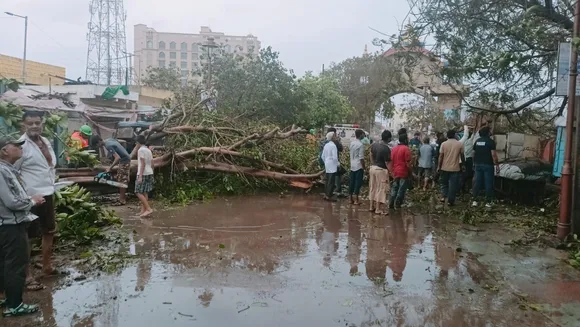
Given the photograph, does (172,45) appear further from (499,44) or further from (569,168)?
(569,168)

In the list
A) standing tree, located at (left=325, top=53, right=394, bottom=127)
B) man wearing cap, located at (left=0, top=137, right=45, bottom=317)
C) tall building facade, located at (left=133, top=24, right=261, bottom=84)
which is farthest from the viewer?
tall building facade, located at (left=133, top=24, right=261, bottom=84)

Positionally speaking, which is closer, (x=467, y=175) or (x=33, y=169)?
(x=33, y=169)

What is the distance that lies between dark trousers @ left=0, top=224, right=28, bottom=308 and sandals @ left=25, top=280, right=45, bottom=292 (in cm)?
62

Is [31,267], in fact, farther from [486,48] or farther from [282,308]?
[486,48]

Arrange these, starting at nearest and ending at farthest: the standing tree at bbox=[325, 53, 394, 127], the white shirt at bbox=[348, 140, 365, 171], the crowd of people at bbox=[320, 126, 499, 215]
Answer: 1. the crowd of people at bbox=[320, 126, 499, 215]
2. the white shirt at bbox=[348, 140, 365, 171]
3. the standing tree at bbox=[325, 53, 394, 127]

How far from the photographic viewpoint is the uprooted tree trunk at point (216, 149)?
1080 cm

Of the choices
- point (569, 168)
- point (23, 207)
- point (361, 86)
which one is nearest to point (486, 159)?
point (569, 168)

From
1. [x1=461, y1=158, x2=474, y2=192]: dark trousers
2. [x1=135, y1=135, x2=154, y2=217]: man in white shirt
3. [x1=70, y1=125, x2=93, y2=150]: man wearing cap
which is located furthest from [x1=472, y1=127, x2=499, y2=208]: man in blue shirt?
Result: [x1=70, y1=125, x2=93, y2=150]: man wearing cap

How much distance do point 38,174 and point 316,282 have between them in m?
3.19

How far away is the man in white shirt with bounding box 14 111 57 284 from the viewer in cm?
455

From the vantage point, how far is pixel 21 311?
4.06 metres

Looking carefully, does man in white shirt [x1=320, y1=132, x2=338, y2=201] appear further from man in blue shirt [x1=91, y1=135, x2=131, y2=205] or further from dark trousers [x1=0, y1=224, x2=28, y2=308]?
dark trousers [x1=0, y1=224, x2=28, y2=308]

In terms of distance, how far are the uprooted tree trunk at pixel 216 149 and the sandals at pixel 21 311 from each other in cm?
614

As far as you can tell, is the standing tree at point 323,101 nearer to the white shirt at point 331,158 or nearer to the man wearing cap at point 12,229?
the white shirt at point 331,158
